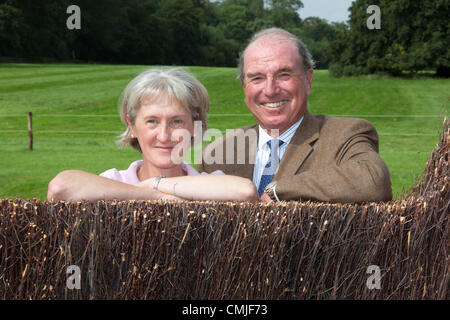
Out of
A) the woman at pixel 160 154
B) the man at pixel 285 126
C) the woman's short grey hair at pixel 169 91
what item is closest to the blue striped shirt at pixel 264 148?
the man at pixel 285 126

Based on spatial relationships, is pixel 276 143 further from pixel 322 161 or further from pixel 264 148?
pixel 322 161

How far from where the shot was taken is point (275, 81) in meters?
3.80

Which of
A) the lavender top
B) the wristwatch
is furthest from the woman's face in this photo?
the wristwatch

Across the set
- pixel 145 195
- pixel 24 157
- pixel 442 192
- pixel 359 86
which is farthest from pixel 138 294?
pixel 359 86

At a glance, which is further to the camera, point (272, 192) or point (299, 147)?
point (299, 147)

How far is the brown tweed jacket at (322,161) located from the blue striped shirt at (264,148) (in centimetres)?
4

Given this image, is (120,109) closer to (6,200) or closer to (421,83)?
(6,200)

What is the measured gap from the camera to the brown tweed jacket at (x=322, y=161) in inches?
123

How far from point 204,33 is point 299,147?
65.5 m

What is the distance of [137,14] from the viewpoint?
6500 cm

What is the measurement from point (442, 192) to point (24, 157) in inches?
604

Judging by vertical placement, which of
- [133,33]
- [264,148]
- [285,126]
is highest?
[133,33]

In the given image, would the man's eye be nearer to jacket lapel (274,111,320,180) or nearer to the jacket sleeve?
jacket lapel (274,111,320,180)

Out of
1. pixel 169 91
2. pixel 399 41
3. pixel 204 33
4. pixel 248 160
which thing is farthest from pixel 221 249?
pixel 204 33
